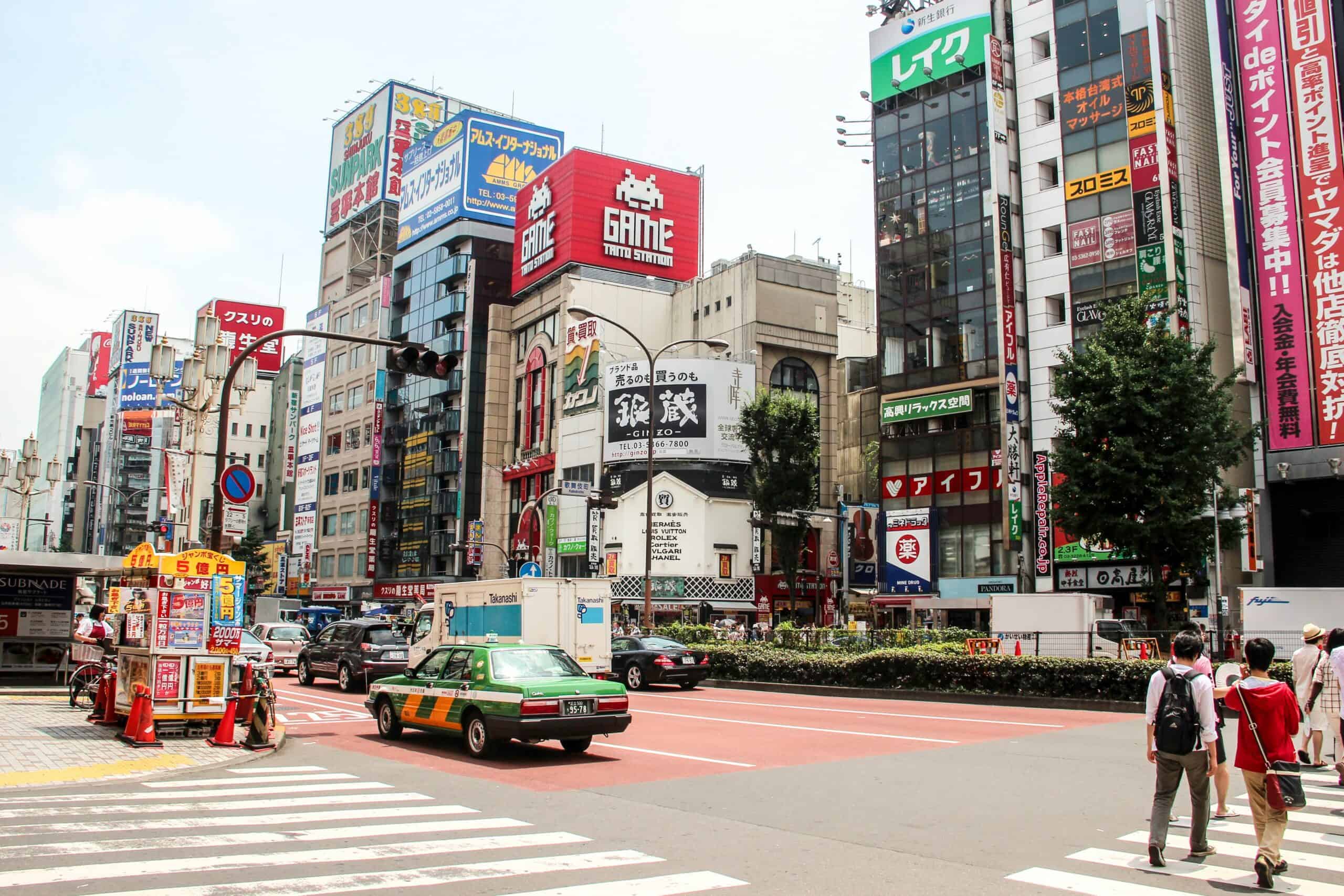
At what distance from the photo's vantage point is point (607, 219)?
72.0 m

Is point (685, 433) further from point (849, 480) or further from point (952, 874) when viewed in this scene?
point (952, 874)

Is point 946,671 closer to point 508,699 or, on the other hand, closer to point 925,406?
point 508,699

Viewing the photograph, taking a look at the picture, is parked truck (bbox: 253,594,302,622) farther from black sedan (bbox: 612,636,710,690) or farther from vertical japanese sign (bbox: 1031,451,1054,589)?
vertical japanese sign (bbox: 1031,451,1054,589)

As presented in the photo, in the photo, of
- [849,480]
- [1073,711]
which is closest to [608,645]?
[1073,711]

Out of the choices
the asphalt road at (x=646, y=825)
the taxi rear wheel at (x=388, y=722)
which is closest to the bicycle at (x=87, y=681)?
the taxi rear wheel at (x=388, y=722)

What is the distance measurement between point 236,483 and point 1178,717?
13.9 meters

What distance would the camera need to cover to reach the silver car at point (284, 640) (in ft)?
109

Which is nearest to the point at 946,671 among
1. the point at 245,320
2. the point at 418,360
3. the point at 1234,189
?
the point at 418,360

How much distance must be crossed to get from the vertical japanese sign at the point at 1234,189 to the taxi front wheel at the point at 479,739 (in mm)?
31364

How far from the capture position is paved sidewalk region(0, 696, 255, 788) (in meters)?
12.1

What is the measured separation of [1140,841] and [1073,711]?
1340 cm

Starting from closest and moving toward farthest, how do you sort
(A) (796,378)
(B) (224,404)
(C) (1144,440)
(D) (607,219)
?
(B) (224,404) < (C) (1144,440) < (A) (796,378) < (D) (607,219)

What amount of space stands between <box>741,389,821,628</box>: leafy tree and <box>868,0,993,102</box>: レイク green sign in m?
16.7

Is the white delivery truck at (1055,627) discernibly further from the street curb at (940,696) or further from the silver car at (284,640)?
the silver car at (284,640)
